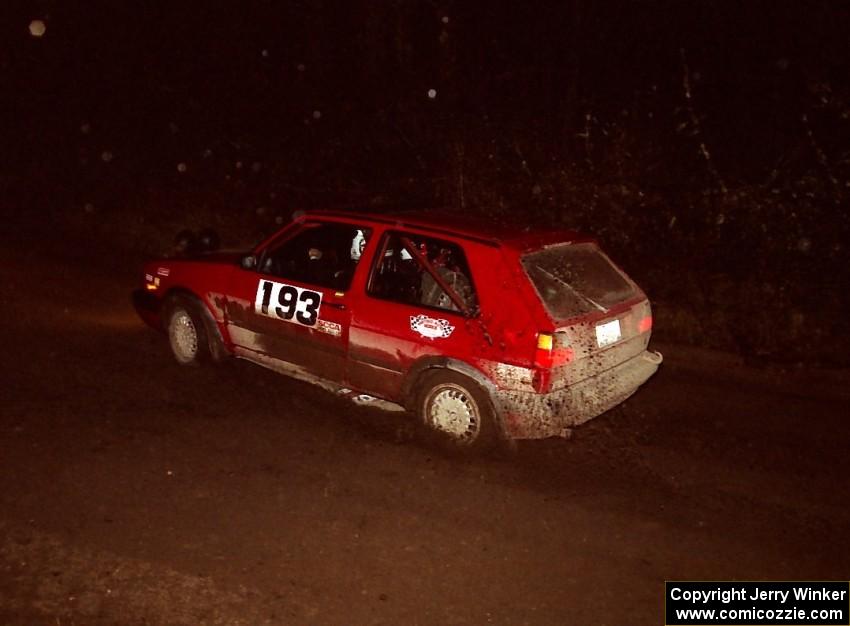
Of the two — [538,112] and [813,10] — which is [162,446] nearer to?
[538,112]

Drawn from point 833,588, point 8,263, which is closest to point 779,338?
point 833,588

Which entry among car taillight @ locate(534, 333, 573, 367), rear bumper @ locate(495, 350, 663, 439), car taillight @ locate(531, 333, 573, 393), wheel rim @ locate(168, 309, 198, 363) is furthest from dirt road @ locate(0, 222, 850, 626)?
car taillight @ locate(534, 333, 573, 367)

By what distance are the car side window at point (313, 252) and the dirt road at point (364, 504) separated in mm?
1087

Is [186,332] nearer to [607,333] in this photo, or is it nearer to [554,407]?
[554,407]

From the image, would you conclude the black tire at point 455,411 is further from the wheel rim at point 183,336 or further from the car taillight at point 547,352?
the wheel rim at point 183,336

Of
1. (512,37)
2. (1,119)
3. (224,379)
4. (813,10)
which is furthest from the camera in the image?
(1,119)

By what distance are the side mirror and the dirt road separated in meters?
1.05

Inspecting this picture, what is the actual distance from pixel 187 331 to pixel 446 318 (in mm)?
2863

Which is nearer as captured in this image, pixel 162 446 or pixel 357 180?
pixel 162 446

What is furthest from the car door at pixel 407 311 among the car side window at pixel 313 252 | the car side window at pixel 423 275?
the car side window at pixel 313 252

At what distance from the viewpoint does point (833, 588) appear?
422cm

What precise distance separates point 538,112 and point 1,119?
1570 centimetres

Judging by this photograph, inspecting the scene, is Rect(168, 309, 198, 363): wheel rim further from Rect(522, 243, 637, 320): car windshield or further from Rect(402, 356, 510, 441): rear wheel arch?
Rect(522, 243, 637, 320): car windshield

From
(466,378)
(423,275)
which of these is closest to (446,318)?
(466,378)
